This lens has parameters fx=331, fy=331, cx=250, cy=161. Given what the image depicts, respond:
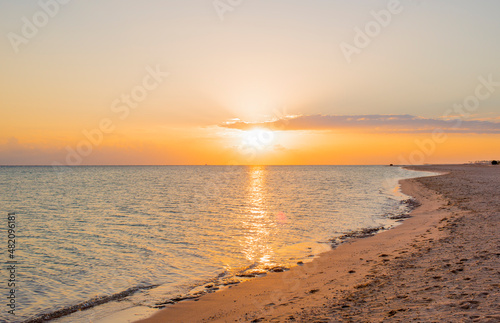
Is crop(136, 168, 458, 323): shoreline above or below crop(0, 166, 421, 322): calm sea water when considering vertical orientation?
above

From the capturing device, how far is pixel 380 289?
30.6 ft

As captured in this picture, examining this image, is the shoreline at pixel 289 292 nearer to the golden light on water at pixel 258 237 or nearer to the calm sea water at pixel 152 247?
the calm sea water at pixel 152 247

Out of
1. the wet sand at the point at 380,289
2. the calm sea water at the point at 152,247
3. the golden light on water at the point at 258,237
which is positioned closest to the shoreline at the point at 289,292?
the wet sand at the point at 380,289

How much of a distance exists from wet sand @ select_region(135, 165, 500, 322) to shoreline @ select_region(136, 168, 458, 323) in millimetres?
23

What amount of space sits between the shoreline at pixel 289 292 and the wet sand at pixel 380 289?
0.02m

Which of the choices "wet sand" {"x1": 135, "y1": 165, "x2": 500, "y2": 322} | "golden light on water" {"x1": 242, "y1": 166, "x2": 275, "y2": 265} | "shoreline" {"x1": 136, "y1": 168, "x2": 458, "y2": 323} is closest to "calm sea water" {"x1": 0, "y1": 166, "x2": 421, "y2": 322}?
"golden light on water" {"x1": 242, "y1": 166, "x2": 275, "y2": 265}

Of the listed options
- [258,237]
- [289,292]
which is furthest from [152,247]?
[289,292]

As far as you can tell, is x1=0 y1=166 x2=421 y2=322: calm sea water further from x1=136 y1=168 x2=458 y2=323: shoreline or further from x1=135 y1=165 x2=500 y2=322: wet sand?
x1=135 y1=165 x2=500 y2=322: wet sand

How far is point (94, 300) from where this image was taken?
1110cm

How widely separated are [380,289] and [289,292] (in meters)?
2.84

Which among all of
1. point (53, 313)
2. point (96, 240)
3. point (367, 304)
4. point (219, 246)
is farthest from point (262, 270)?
point (96, 240)

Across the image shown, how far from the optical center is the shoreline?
360 inches

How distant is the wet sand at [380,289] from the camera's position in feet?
24.4

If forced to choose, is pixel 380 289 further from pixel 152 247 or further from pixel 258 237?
pixel 152 247
